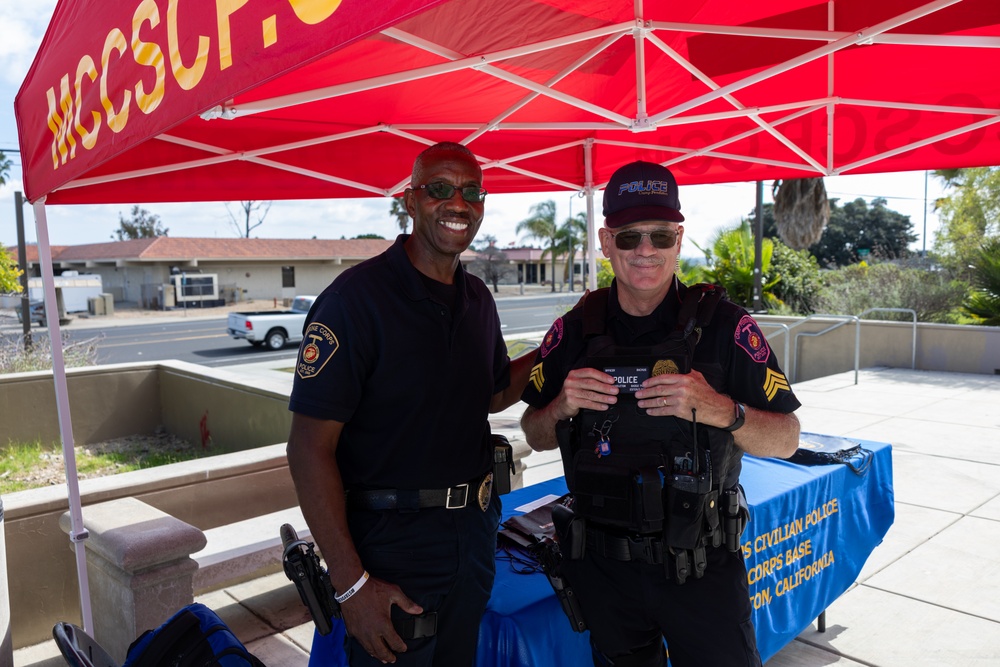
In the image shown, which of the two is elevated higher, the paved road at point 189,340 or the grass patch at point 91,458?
the grass patch at point 91,458

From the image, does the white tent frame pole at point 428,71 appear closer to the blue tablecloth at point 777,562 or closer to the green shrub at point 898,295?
the blue tablecloth at point 777,562

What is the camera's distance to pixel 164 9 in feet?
5.90

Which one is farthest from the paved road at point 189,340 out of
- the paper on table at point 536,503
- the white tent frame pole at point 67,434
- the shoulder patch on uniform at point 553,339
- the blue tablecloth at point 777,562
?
the shoulder patch on uniform at point 553,339

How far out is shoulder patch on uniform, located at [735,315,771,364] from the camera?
2.03 meters

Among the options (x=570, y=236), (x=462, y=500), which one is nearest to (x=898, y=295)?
(x=462, y=500)

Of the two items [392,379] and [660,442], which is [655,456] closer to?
[660,442]

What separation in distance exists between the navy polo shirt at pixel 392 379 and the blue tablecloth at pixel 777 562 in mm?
576

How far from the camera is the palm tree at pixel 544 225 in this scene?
58.0 m

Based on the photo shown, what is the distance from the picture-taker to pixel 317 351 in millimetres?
1874

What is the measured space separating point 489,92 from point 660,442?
205 cm

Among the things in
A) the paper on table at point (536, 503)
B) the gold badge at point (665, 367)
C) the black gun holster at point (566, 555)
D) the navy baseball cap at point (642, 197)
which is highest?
the navy baseball cap at point (642, 197)

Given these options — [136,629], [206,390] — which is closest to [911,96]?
[136,629]

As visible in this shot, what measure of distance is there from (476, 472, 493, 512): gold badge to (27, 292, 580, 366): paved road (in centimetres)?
1451

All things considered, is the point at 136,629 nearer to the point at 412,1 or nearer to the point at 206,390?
the point at 412,1
